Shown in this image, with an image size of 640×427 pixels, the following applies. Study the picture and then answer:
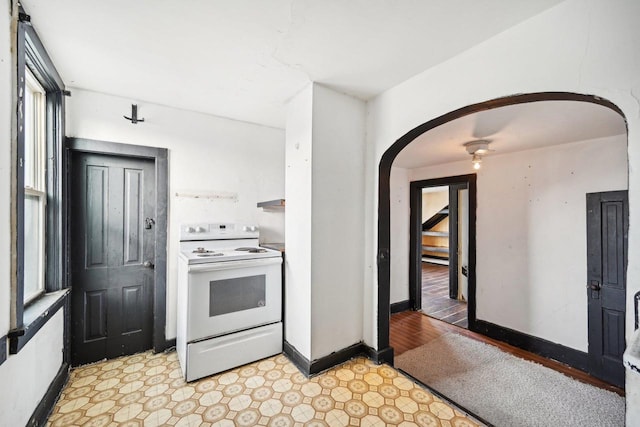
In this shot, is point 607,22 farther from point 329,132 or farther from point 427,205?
point 427,205

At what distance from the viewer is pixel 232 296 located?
218 centimetres

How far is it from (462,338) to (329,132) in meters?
2.84

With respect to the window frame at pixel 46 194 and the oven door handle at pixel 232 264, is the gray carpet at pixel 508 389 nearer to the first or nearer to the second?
the oven door handle at pixel 232 264

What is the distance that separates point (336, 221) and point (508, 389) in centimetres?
197

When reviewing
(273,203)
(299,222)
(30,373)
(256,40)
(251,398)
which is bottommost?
(251,398)

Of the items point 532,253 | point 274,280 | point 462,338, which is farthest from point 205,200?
point 532,253

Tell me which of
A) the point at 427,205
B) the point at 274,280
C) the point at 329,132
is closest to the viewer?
the point at 329,132

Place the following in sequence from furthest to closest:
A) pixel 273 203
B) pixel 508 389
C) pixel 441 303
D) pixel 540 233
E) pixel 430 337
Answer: pixel 441 303
pixel 430 337
pixel 540 233
pixel 273 203
pixel 508 389

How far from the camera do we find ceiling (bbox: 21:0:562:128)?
1.32 metres

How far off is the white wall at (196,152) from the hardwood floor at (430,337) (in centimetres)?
223

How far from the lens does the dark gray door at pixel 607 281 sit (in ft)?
7.57

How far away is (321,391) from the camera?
1.88 m

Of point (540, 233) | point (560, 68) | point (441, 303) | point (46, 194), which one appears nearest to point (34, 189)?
point (46, 194)

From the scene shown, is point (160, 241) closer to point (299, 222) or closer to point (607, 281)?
point (299, 222)
